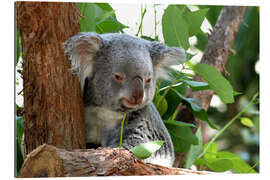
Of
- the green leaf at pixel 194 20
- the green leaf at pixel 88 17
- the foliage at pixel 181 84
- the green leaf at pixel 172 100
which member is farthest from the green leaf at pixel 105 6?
the green leaf at pixel 172 100

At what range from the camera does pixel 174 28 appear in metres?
2.09

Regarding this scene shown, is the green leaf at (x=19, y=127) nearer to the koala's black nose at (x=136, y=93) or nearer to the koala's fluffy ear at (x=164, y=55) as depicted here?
the koala's black nose at (x=136, y=93)

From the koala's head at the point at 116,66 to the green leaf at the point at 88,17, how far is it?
4.0 inches

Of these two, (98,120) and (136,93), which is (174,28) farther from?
(98,120)

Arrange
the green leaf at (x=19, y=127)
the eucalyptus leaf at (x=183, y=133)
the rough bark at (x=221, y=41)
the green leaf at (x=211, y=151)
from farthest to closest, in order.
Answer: the rough bark at (x=221, y=41) → the green leaf at (x=211, y=151) → the eucalyptus leaf at (x=183, y=133) → the green leaf at (x=19, y=127)

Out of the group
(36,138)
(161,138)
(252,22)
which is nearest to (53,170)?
(36,138)

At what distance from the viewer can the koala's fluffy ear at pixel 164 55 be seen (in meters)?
1.94

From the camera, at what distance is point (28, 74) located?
5.39 feet

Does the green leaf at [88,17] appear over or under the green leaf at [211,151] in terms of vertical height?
over

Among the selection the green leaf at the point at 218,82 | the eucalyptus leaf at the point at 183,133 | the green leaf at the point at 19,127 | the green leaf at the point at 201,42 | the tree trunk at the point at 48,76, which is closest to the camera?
the tree trunk at the point at 48,76

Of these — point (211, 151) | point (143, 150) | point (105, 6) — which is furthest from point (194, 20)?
point (211, 151)

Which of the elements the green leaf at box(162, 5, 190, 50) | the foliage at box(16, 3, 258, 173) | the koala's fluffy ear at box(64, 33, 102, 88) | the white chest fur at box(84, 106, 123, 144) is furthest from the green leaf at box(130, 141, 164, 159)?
the green leaf at box(162, 5, 190, 50)

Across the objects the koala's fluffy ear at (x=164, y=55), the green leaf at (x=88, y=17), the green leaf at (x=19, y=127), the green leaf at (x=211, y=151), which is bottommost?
the green leaf at (x=211, y=151)
